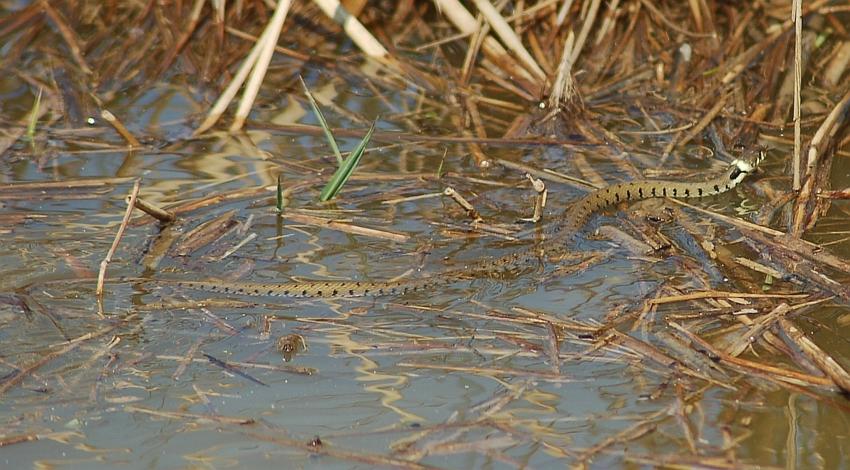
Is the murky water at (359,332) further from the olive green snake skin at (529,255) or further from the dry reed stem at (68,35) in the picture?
the dry reed stem at (68,35)

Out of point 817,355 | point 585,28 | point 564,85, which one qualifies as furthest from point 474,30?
point 817,355

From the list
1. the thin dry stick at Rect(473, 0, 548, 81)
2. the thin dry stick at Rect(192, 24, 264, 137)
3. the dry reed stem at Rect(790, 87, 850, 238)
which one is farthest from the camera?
the thin dry stick at Rect(473, 0, 548, 81)

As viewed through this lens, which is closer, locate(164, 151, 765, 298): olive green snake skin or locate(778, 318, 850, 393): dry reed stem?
locate(778, 318, 850, 393): dry reed stem

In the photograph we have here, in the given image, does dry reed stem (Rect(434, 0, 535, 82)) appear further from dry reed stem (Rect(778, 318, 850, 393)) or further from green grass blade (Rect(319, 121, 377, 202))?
dry reed stem (Rect(778, 318, 850, 393))

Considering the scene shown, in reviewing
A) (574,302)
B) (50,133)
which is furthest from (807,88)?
(50,133)

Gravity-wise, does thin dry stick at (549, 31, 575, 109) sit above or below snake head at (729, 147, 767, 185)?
above

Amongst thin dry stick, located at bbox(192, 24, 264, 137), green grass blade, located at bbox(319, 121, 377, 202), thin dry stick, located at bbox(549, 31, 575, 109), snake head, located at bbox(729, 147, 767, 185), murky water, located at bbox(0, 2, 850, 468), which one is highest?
thin dry stick, located at bbox(549, 31, 575, 109)

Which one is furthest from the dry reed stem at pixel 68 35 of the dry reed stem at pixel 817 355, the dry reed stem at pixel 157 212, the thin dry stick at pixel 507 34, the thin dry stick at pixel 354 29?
the dry reed stem at pixel 817 355

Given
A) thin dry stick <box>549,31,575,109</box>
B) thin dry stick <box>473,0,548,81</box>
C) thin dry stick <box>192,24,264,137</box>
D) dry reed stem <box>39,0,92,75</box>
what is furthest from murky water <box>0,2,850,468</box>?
dry reed stem <box>39,0,92,75</box>

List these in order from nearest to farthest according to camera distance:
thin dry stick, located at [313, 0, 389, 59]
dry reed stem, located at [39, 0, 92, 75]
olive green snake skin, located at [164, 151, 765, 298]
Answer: olive green snake skin, located at [164, 151, 765, 298]
thin dry stick, located at [313, 0, 389, 59]
dry reed stem, located at [39, 0, 92, 75]
